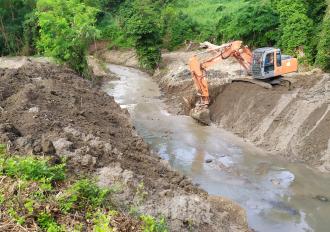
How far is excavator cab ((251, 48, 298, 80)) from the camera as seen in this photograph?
23891mm

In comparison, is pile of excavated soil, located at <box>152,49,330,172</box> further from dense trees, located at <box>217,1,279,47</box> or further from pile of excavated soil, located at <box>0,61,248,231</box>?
pile of excavated soil, located at <box>0,61,248,231</box>

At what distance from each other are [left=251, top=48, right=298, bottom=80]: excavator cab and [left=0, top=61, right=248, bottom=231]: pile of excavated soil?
26.3 feet

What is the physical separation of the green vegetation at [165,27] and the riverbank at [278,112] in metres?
4.40

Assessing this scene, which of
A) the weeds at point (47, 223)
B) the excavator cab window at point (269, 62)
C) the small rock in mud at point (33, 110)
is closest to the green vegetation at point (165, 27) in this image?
the excavator cab window at point (269, 62)

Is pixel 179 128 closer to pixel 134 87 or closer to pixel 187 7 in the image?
pixel 134 87

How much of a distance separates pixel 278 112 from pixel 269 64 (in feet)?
9.56

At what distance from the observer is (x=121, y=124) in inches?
797

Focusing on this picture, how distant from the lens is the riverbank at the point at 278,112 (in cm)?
2003

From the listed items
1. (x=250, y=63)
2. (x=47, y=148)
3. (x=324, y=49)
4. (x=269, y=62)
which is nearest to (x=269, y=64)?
(x=269, y=62)

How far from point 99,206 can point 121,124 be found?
37.1 feet

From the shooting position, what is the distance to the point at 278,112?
74.5 ft

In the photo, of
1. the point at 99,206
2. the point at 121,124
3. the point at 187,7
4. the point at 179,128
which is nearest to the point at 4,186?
the point at 99,206

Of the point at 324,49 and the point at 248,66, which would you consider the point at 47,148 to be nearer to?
the point at 248,66

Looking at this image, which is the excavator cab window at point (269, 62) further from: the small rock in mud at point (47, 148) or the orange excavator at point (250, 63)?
the small rock in mud at point (47, 148)
